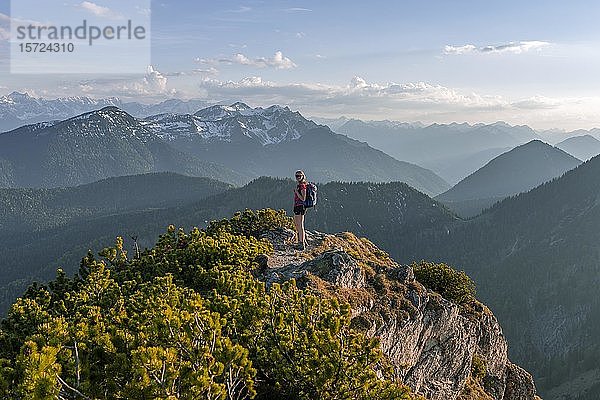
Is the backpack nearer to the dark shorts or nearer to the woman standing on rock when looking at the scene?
the woman standing on rock

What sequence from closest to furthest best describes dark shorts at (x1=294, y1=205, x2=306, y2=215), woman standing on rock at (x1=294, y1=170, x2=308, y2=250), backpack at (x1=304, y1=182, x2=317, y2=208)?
woman standing on rock at (x1=294, y1=170, x2=308, y2=250), backpack at (x1=304, y1=182, x2=317, y2=208), dark shorts at (x1=294, y1=205, x2=306, y2=215)

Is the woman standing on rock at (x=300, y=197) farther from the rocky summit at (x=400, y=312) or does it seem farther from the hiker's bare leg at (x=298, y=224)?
the rocky summit at (x=400, y=312)

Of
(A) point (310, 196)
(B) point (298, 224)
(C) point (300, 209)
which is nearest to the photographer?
(A) point (310, 196)

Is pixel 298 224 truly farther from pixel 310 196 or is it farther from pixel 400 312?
pixel 400 312

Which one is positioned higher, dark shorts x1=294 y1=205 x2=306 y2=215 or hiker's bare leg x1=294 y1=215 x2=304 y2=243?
dark shorts x1=294 y1=205 x2=306 y2=215

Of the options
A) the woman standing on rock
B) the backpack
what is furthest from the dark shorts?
the backpack

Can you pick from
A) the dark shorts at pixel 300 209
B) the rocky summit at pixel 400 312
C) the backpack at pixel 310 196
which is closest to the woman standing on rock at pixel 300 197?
the dark shorts at pixel 300 209

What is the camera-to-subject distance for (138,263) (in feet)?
107

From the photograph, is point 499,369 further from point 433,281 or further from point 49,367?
point 49,367

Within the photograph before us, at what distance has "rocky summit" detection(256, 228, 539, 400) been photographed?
3038 cm

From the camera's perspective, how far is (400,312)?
33.1m

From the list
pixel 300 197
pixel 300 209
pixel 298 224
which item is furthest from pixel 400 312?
pixel 300 197

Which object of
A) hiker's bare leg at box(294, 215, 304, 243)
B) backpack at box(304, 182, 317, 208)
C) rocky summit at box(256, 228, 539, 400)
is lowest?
rocky summit at box(256, 228, 539, 400)

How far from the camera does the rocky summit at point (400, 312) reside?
3038 cm
